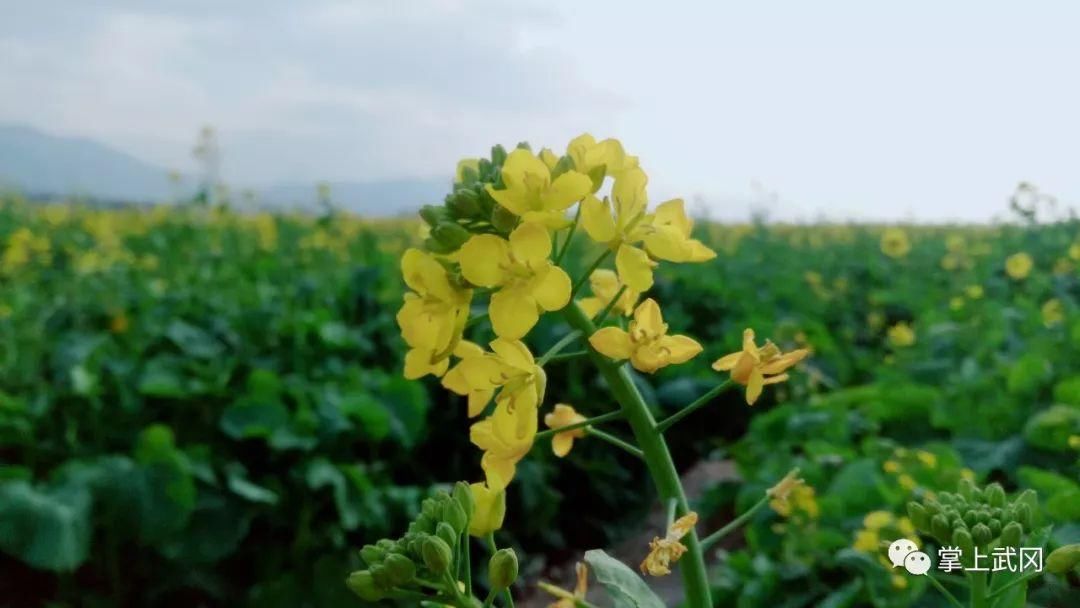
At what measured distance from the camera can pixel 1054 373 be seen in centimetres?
253

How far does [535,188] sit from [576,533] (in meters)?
4.10

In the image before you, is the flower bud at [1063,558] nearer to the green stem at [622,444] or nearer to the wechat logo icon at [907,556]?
the wechat logo icon at [907,556]

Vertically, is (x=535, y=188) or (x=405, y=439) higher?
(x=535, y=188)

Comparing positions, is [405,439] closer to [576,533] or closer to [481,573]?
[481,573]

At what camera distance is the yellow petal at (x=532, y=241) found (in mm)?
661

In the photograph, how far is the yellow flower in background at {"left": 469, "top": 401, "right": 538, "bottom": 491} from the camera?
27.0 inches

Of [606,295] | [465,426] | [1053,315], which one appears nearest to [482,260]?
[606,295]

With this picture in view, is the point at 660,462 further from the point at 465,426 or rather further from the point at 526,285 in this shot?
the point at 465,426

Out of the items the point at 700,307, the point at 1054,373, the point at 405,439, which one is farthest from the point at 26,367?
the point at 700,307

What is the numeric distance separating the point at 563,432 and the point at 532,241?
0.56 ft

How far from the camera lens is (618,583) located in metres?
0.65

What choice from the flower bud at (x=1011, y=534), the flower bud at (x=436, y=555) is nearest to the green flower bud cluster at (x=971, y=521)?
the flower bud at (x=1011, y=534)

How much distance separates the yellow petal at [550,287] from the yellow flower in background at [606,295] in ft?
0.41

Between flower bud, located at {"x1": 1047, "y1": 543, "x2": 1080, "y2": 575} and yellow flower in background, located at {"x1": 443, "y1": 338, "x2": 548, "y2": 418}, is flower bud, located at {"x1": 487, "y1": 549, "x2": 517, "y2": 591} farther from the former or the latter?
flower bud, located at {"x1": 1047, "y1": 543, "x2": 1080, "y2": 575}
